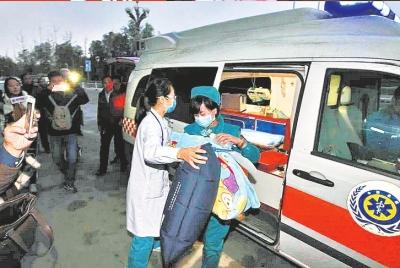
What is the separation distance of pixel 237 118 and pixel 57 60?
61.4m

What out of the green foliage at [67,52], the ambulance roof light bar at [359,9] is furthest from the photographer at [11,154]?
the green foliage at [67,52]

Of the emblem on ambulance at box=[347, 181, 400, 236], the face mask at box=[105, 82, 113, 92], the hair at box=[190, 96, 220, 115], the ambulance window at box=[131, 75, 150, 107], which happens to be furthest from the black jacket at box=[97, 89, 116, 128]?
the emblem on ambulance at box=[347, 181, 400, 236]

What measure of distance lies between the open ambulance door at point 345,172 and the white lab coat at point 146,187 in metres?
0.89

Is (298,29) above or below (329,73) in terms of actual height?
above

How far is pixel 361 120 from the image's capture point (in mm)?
2129

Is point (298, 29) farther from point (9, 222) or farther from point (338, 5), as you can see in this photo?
point (9, 222)

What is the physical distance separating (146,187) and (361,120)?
1545 mm

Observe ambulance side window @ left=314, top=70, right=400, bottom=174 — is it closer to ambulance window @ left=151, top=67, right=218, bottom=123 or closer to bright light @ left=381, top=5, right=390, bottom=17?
bright light @ left=381, top=5, right=390, bottom=17

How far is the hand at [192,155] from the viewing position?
1.75 m

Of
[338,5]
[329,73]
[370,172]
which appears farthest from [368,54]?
[338,5]

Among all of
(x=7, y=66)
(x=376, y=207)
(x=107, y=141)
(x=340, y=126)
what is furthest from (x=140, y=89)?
(x=7, y=66)

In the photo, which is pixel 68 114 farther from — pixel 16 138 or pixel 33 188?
pixel 16 138

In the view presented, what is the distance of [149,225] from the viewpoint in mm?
2076

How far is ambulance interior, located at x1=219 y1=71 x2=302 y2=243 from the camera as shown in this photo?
105 inches
